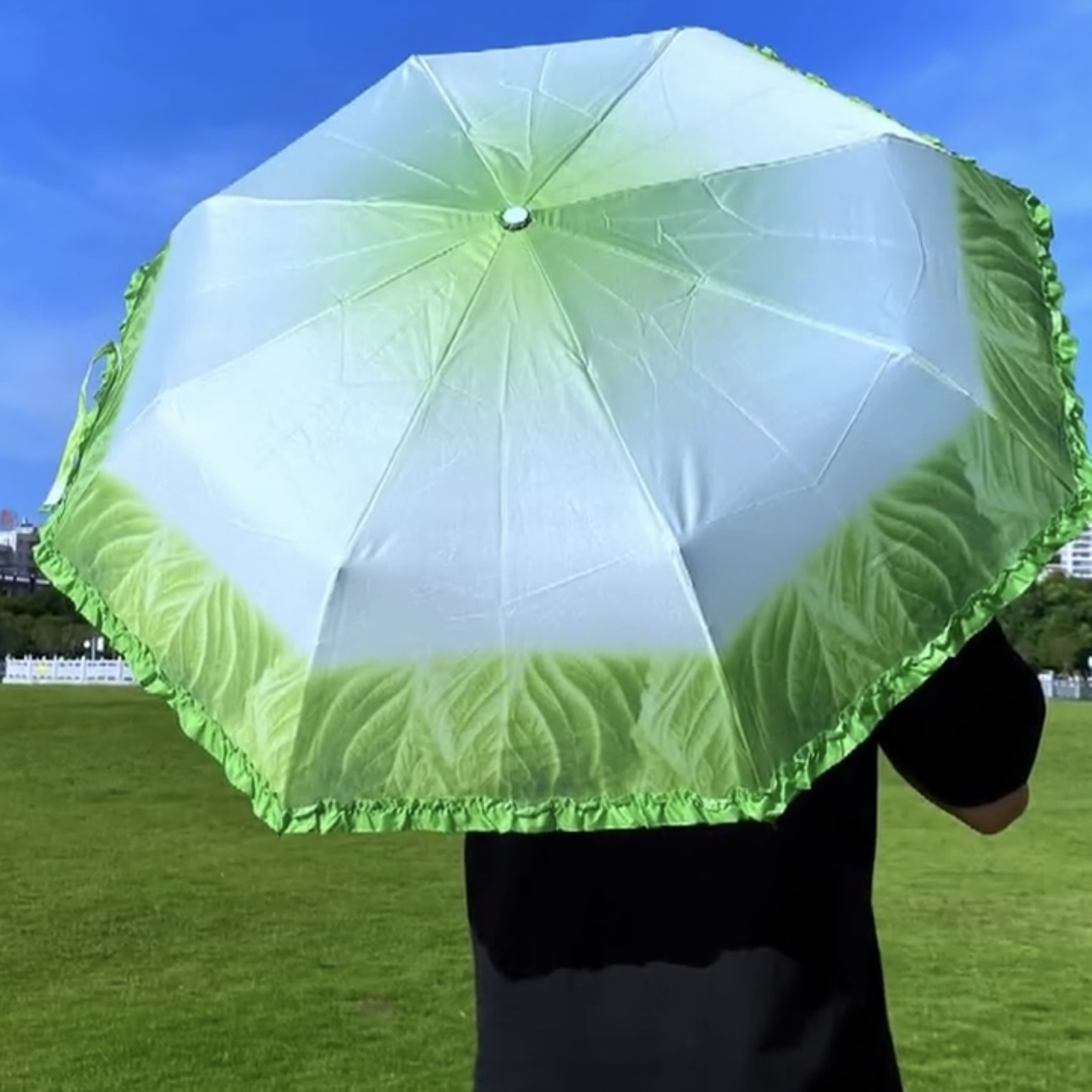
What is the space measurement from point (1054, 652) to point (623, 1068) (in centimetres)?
3361

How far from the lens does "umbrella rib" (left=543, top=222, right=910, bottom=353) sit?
119 cm

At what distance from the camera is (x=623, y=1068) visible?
118 cm

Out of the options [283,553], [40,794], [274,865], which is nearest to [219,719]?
[283,553]

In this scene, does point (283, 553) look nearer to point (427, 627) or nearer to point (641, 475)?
point (427, 627)

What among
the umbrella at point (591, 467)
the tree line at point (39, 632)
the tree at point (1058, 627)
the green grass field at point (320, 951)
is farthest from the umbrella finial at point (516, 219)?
the tree line at point (39, 632)

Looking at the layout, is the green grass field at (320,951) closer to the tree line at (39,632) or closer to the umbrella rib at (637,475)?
the umbrella rib at (637,475)

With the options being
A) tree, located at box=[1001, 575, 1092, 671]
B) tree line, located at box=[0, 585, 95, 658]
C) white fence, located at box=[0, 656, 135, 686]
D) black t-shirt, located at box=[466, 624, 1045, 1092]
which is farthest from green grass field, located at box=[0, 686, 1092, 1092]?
tree line, located at box=[0, 585, 95, 658]

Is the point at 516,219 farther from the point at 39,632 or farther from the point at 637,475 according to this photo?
the point at 39,632

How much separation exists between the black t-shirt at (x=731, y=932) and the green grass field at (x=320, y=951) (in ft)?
10.0

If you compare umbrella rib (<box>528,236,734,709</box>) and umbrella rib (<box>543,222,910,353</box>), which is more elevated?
umbrella rib (<box>543,222,910,353</box>)

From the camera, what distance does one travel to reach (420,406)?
120 cm

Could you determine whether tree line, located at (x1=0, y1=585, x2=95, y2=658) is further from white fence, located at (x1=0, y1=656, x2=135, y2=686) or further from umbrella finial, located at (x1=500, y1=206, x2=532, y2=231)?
umbrella finial, located at (x1=500, y1=206, x2=532, y2=231)

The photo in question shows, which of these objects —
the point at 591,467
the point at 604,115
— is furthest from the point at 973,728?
the point at 604,115

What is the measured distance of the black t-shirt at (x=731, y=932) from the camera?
1.15 m
